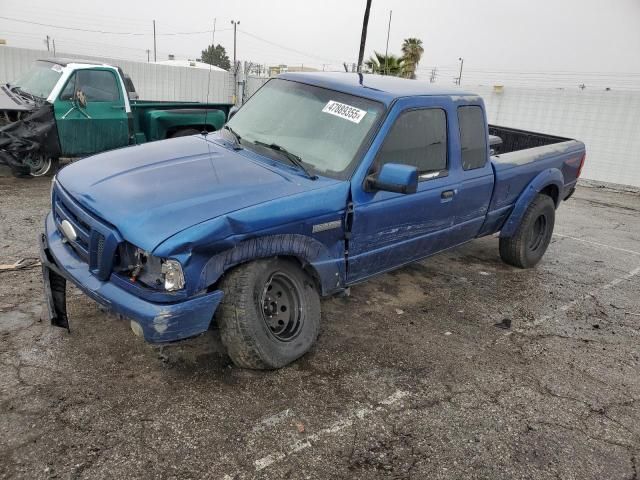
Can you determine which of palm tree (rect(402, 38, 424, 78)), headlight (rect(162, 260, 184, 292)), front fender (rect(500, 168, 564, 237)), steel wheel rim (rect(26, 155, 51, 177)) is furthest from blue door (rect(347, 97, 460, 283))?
palm tree (rect(402, 38, 424, 78))

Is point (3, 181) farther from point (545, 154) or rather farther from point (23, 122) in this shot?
point (545, 154)

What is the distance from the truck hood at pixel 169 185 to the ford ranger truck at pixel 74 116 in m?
4.59

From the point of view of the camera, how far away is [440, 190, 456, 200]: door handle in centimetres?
421

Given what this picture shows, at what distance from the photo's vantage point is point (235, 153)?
12.5 feet

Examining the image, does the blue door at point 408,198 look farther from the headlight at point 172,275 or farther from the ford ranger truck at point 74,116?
the ford ranger truck at point 74,116

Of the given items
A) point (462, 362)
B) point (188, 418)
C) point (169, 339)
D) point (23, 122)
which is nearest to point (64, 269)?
point (169, 339)

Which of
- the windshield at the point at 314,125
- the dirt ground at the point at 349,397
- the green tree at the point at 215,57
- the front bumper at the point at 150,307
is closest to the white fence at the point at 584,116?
the dirt ground at the point at 349,397

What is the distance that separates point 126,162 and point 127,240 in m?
1.02

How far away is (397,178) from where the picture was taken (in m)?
3.36

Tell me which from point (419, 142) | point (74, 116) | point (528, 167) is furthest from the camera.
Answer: point (74, 116)

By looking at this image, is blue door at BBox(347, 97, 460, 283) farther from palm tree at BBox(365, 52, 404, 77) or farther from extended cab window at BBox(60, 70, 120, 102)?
palm tree at BBox(365, 52, 404, 77)

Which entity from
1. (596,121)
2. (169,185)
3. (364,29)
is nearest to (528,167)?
(169,185)

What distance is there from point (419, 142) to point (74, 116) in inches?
241

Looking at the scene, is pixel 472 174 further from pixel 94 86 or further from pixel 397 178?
pixel 94 86
